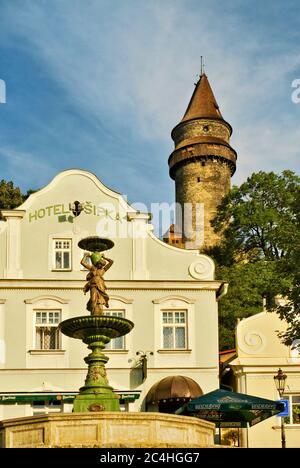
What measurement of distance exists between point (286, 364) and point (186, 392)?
4555 millimetres

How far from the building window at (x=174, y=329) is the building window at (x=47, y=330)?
4.00 m

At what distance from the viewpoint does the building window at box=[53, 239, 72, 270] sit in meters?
33.1

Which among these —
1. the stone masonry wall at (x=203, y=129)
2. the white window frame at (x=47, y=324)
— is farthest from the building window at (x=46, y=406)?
the stone masonry wall at (x=203, y=129)

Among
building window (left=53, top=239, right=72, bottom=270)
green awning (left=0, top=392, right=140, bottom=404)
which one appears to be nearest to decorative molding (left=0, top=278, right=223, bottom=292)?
building window (left=53, top=239, right=72, bottom=270)

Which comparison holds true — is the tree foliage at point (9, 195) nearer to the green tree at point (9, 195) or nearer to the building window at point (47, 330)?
the green tree at point (9, 195)

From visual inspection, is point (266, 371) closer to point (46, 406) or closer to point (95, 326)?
point (46, 406)

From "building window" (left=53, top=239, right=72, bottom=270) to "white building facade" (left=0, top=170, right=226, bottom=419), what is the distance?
39 mm

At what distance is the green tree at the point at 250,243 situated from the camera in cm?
5041

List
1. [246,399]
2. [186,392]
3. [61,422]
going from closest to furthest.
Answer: [61,422], [246,399], [186,392]

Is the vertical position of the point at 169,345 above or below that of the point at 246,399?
above

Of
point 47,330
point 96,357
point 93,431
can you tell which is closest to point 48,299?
point 47,330

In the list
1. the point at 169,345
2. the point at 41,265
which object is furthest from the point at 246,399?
the point at 41,265

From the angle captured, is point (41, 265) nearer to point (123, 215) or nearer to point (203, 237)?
point (123, 215)

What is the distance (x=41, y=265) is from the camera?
32781 millimetres
